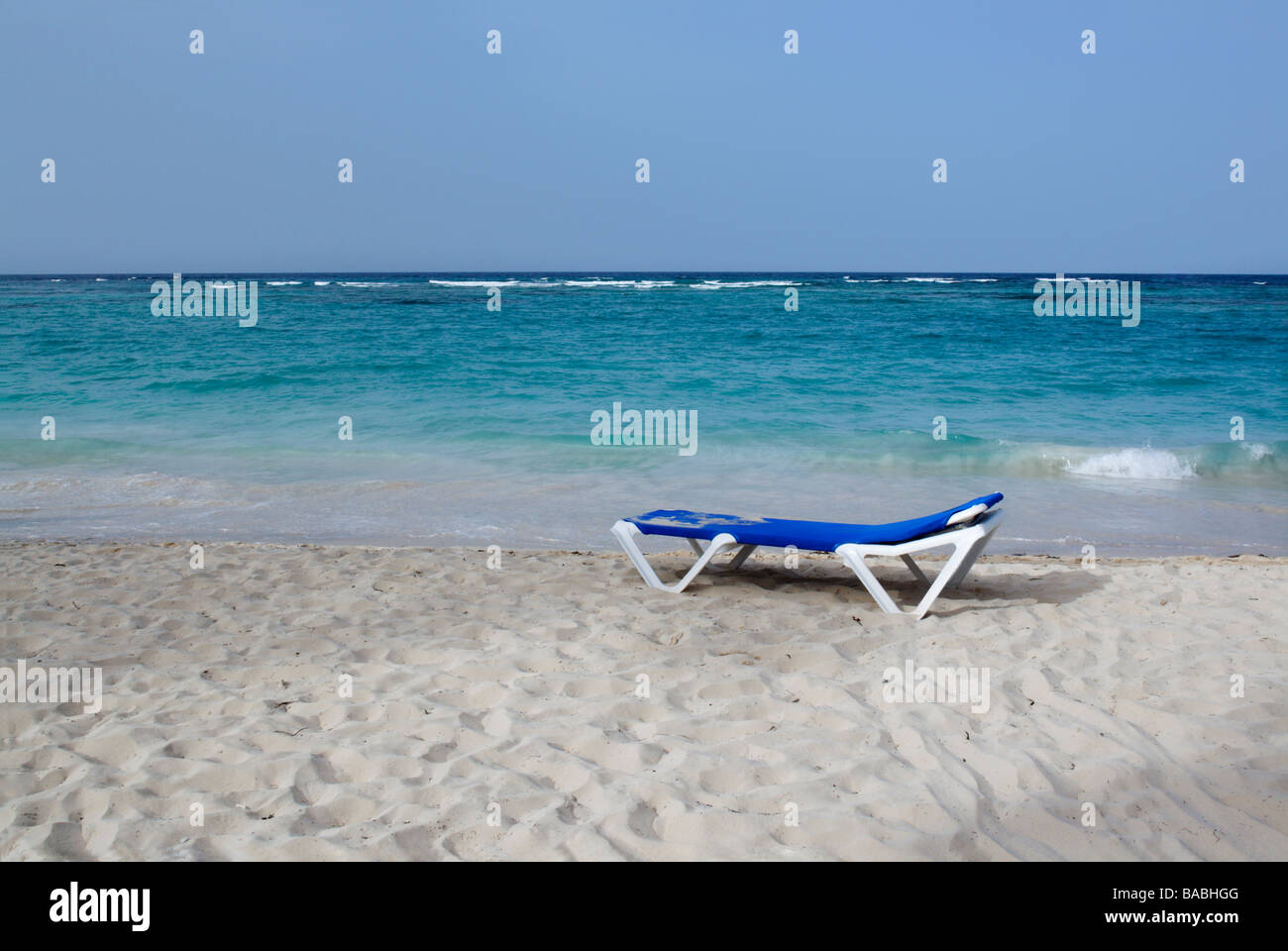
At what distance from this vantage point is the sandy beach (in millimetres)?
2844

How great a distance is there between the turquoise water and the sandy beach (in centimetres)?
244

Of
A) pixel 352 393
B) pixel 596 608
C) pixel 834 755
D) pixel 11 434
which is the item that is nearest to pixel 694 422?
pixel 352 393

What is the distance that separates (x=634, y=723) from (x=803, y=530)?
210 cm

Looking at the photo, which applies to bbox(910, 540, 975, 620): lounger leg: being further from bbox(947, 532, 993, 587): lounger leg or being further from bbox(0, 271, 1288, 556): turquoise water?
bbox(0, 271, 1288, 556): turquoise water

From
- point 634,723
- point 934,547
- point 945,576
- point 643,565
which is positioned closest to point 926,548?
point 934,547

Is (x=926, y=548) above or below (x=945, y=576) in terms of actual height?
above

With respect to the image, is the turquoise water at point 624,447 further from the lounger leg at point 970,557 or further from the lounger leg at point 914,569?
the lounger leg at point 970,557

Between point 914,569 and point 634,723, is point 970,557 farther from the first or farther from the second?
point 634,723

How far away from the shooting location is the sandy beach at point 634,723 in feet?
9.33

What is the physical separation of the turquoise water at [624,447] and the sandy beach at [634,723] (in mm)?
2442

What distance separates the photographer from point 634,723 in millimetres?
3635

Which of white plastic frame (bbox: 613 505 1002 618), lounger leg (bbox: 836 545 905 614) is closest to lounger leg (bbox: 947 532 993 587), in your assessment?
white plastic frame (bbox: 613 505 1002 618)
